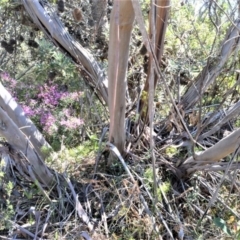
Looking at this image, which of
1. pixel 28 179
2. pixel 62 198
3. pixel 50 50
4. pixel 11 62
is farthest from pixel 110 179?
pixel 11 62

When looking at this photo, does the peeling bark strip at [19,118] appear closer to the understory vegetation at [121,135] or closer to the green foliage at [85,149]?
the understory vegetation at [121,135]

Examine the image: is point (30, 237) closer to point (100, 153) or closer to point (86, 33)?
point (100, 153)

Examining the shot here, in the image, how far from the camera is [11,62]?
2562mm

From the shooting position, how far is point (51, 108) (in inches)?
77.3

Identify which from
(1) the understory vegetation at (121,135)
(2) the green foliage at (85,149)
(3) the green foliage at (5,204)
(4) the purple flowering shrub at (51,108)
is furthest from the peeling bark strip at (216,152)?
(3) the green foliage at (5,204)

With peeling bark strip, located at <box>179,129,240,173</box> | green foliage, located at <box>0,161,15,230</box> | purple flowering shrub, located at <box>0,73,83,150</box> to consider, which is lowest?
peeling bark strip, located at <box>179,129,240,173</box>

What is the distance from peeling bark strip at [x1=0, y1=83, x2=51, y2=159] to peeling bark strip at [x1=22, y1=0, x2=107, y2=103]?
0.37 meters

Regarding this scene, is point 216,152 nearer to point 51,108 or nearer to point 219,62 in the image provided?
point 219,62

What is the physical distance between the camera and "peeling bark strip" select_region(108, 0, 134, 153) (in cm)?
108

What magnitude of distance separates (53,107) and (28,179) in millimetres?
495

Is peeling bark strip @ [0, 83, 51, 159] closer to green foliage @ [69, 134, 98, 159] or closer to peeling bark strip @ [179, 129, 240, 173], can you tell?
green foliage @ [69, 134, 98, 159]

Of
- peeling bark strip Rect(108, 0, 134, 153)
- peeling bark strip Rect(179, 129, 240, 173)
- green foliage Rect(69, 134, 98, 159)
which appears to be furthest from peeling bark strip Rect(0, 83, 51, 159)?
peeling bark strip Rect(179, 129, 240, 173)

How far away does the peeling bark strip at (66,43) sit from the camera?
69.9 inches

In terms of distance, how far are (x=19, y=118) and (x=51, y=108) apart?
18.3 inches
